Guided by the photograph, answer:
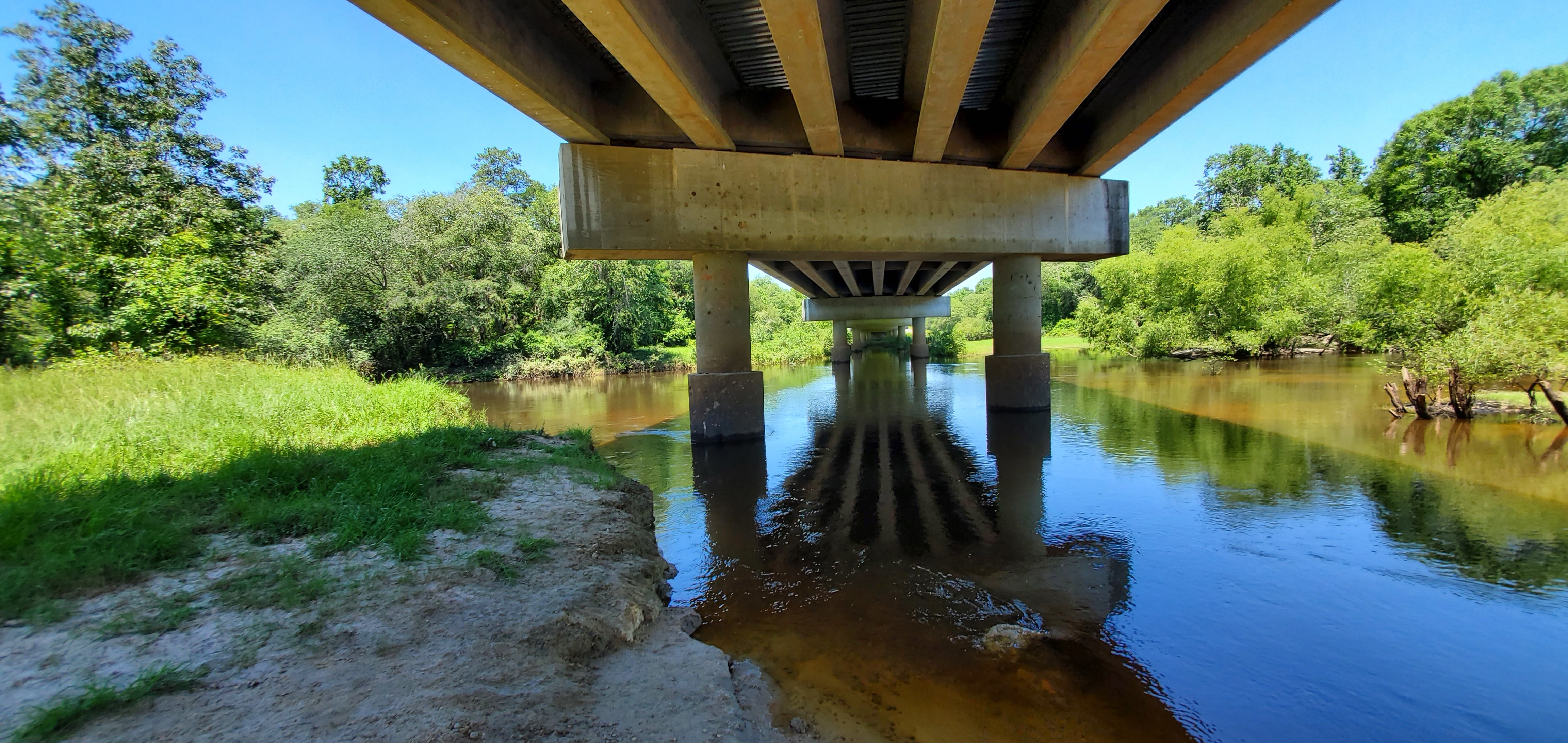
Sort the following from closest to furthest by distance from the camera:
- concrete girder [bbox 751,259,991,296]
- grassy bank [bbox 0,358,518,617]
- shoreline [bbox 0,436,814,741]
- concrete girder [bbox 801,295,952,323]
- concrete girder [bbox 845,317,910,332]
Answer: shoreline [bbox 0,436,814,741], grassy bank [bbox 0,358,518,617], concrete girder [bbox 751,259,991,296], concrete girder [bbox 801,295,952,323], concrete girder [bbox 845,317,910,332]

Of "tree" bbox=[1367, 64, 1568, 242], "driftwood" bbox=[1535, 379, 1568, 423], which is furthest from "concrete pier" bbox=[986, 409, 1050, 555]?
"tree" bbox=[1367, 64, 1568, 242]

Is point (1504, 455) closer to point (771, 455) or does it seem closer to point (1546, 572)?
point (1546, 572)

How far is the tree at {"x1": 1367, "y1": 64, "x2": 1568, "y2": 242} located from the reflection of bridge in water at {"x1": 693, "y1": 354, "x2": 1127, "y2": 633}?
149 feet

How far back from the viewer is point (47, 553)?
3.39 meters

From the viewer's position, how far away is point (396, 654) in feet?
9.63

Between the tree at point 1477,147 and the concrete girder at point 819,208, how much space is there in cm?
4049

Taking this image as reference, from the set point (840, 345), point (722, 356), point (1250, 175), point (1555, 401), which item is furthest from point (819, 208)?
point (1250, 175)

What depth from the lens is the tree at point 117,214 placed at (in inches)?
488

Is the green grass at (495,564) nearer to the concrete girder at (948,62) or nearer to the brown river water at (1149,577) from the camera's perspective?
the brown river water at (1149,577)

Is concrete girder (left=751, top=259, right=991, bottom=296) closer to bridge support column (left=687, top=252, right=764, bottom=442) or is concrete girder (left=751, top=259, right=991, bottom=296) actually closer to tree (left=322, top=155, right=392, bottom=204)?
bridge support column (left=687, top=252, right=764, bottom=442)

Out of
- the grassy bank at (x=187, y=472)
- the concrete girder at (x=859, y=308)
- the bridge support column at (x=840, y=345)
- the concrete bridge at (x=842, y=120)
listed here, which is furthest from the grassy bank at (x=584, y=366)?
the grassy bank at (x=187, y=472)

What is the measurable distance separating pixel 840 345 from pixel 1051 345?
825 inches

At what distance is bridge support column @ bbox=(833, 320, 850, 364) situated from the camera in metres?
44.2

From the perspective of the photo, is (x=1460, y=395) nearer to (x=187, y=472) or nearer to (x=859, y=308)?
(x=187, y=472)
